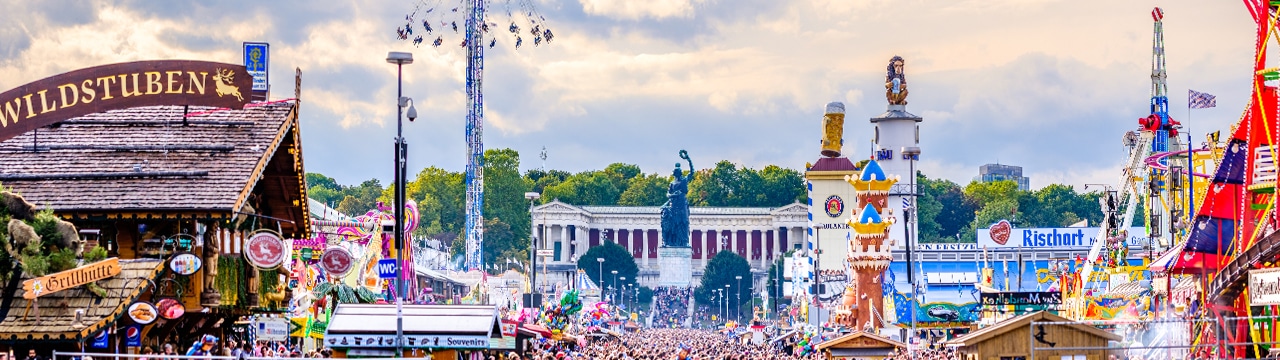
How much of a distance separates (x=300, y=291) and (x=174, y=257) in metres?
20.3

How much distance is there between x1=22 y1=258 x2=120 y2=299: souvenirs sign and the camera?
92.2 ft

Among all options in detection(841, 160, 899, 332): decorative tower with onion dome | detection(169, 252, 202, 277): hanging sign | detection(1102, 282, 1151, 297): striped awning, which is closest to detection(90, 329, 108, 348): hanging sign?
detection(169, 252, 202, 277): hanging sign

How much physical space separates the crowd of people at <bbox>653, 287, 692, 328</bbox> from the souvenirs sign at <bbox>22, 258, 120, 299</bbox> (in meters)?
151

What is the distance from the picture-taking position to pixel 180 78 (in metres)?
34.8

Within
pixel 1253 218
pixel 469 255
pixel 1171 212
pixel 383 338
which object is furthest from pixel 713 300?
pixel 383 338

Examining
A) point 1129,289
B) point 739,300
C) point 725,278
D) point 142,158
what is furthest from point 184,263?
point 739,300

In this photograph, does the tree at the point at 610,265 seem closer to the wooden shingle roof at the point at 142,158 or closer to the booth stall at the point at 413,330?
the wooden shingle roof at the point at 142,158

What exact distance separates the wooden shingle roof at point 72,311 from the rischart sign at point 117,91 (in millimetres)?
4443

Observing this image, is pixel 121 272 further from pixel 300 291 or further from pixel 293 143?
pixel 300 291

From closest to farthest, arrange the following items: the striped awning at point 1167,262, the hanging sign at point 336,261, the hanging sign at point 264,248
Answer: the hanging sign at point 264,248 → the hanging sign at point 336,261 → the striped awning at point 1167,262

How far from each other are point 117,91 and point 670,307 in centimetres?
15958

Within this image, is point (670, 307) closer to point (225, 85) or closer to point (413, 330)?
point (225, 85)

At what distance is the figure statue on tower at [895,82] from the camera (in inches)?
5487

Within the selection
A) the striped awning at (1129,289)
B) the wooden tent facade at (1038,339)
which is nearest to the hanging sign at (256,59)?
the wooden tent facade at (1038,339)
